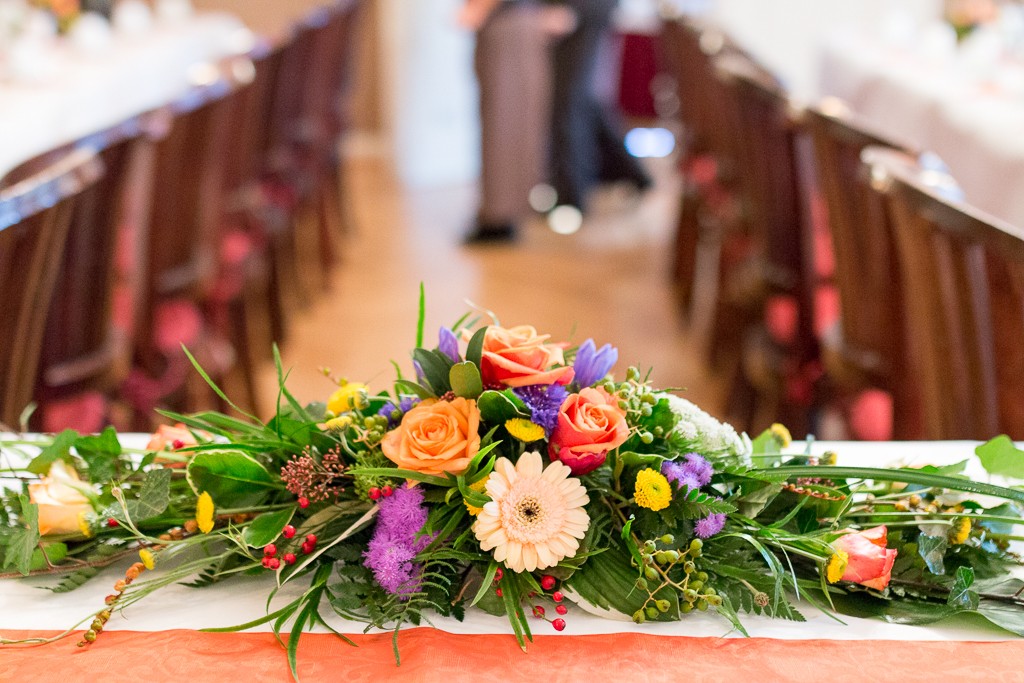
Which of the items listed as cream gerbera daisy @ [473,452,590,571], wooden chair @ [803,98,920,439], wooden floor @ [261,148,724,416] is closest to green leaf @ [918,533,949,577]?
cream gerbera daisy @ [473,452,590,571]

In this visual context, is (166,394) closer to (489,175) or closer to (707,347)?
(707,347)

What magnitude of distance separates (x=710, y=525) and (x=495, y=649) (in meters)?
0.18

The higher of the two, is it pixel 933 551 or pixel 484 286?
pixel 484 286

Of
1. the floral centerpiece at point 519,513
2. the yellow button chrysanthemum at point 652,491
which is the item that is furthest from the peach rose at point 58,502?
the yellow button chrysanthemum at point 652,491

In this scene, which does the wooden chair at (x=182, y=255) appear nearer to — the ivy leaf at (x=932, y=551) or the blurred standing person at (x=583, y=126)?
the ivy leaf at (x=932, y=551)

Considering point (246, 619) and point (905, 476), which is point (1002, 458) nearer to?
point (905, 476)

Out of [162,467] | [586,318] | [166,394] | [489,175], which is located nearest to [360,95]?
[489,175]

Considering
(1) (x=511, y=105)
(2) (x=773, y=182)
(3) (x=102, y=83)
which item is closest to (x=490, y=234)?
(1) (x=511, y=105)

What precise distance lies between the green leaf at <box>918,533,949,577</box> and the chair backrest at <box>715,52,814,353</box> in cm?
185

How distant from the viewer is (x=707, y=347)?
432 cm

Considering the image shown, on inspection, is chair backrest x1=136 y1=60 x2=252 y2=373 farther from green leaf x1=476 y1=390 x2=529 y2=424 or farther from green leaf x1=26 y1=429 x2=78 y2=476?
green leaf x1=476 y1=390 x2=529 y2=424

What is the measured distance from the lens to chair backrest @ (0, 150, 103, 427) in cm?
166

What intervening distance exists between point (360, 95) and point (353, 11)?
2.47 metres

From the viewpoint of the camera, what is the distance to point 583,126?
6.26 meters
